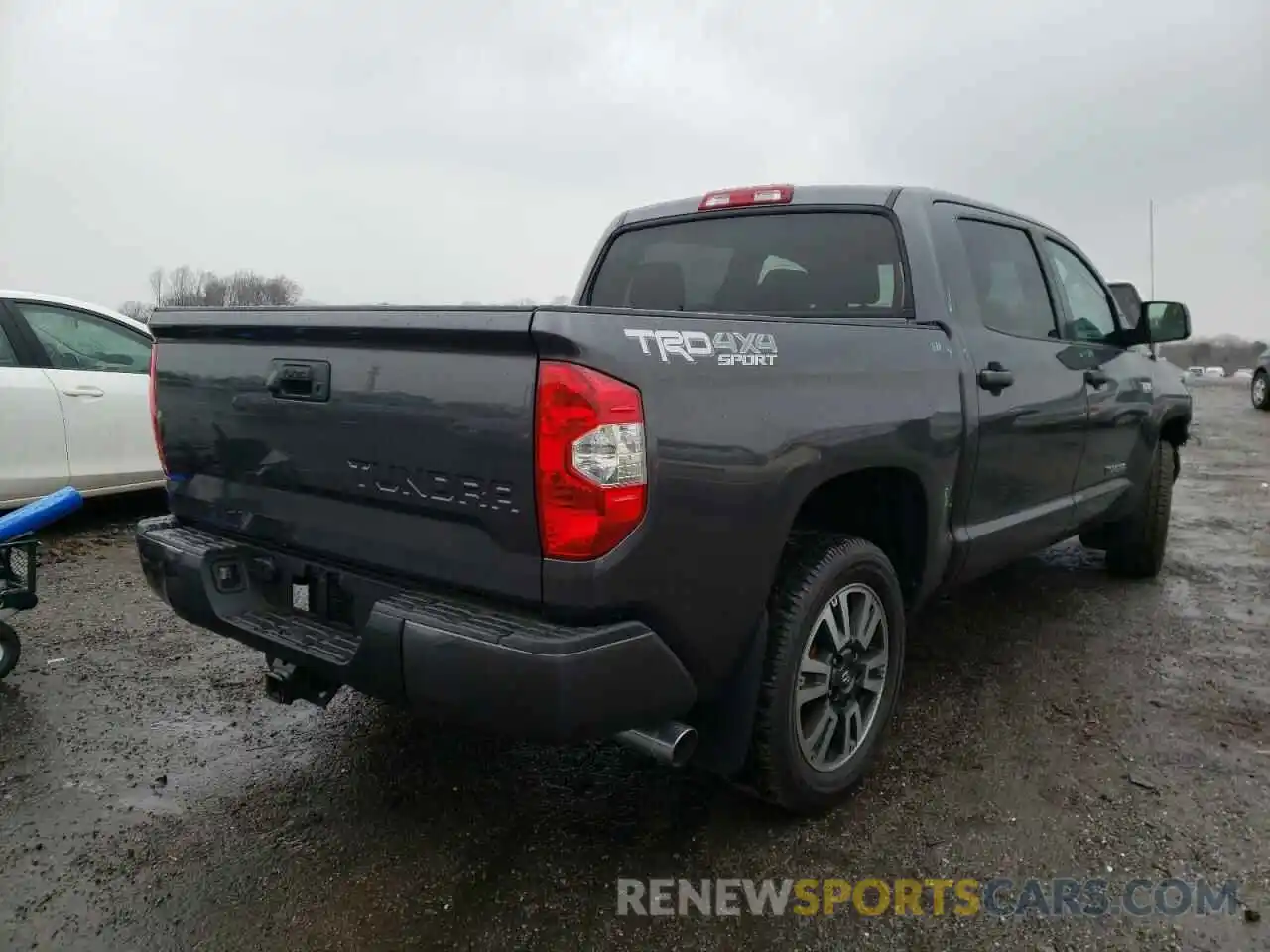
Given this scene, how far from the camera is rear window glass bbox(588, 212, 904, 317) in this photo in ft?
10.7

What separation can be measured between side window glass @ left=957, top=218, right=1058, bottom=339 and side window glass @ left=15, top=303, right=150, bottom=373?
5.31m

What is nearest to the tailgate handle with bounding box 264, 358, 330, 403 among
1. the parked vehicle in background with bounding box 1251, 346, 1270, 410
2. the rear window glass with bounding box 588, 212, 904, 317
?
the rear window glass with bounding box 588, 212, 904, 317

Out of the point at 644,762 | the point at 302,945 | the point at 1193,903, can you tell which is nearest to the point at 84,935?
the point at 302,945

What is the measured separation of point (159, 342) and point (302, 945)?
181 cm

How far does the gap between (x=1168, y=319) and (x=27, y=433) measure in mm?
6375

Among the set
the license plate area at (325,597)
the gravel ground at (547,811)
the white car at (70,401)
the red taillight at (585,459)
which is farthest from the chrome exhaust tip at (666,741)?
the white car at (70,401)

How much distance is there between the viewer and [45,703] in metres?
3.46

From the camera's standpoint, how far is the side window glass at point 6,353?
5488 mm

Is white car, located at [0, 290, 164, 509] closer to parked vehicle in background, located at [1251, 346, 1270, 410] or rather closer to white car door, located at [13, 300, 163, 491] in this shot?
white car door, located at [13, 300, 163, 491]

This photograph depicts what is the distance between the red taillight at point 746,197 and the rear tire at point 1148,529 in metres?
2.78

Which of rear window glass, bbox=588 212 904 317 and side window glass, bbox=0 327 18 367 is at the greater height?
→ rear window glass, bbox=588 212 904 317

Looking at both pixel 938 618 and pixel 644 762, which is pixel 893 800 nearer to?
pixel 644 762

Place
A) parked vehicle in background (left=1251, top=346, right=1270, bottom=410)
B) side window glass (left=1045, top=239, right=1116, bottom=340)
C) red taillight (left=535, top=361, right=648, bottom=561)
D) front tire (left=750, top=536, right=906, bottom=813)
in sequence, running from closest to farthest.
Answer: red taillight (left=535, top=361, right=648, bottom=561) → front tire (left=750, top=536, right=906, bottom=813) → side window glass (left=1045, top=239, right=1116, bottom=340) → parked vehicle in background (left=1251, top=346, right=1270, bottom=410)

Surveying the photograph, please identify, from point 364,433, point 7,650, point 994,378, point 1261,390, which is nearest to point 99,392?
point 7,650
